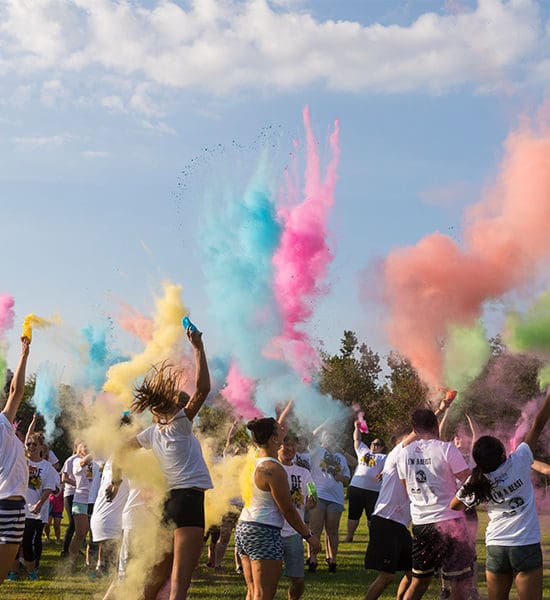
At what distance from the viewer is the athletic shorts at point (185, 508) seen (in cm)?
610

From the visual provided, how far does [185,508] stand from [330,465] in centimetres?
767

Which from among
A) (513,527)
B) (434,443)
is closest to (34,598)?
(434,443)

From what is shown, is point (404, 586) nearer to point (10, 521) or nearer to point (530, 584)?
point (530, 584)

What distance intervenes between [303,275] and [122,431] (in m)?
6.87

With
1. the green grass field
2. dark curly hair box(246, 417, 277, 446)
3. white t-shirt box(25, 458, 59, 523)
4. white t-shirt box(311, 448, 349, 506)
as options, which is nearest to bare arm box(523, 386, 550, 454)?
dark curly hair box(246, 417, 277, 446)

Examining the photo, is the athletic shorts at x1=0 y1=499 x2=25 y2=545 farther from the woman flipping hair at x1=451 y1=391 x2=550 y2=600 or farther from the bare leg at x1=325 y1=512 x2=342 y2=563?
the bare leg at x1=325 y1=512 x2=342 y2=563

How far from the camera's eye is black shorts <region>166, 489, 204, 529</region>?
240 inches

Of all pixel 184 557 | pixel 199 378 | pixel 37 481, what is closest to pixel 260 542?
pixel 184 557

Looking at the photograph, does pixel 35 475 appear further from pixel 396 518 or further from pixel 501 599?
pixel 501 599

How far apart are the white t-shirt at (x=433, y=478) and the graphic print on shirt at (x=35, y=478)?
22.9 feet

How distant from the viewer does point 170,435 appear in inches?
248

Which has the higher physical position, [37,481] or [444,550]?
[37,481]

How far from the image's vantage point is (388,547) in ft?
26.1

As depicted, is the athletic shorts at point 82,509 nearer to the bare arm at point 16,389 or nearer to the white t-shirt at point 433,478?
the bare arm at point 16,389
